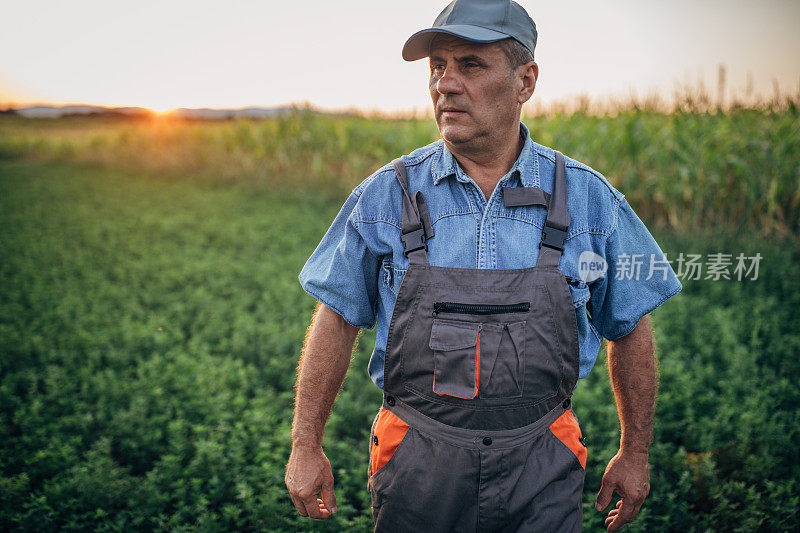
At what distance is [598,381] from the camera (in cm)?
468

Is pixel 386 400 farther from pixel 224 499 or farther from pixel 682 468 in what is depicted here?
pixel 682 468

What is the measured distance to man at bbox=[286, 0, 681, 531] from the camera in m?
1.63

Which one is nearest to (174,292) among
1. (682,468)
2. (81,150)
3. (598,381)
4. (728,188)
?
(598,381)

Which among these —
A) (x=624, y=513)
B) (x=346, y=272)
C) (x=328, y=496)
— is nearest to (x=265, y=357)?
(x=328, y=496)

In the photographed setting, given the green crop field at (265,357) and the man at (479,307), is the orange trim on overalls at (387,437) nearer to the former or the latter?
the man at (479,307)

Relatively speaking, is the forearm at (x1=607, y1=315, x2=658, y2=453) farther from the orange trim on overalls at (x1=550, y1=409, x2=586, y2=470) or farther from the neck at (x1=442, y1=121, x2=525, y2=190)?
the neck at (x1=442, y1=121, x2=525, y2=190)

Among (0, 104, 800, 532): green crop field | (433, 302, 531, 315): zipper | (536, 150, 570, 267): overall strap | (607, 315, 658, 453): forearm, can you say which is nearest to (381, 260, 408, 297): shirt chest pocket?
(433, 302, 531, 315): zipper

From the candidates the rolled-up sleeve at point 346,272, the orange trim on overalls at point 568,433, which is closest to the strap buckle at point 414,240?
the rolled-up sleeve at point 346,272

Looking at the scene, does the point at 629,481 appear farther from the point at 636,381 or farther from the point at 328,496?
the point at 328,496

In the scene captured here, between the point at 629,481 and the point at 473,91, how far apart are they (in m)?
1.46

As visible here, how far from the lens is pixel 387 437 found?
5.75 feet

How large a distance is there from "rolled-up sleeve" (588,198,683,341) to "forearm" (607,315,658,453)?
9cm

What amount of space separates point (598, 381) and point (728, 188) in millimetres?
5241

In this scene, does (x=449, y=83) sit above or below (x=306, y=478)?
above
